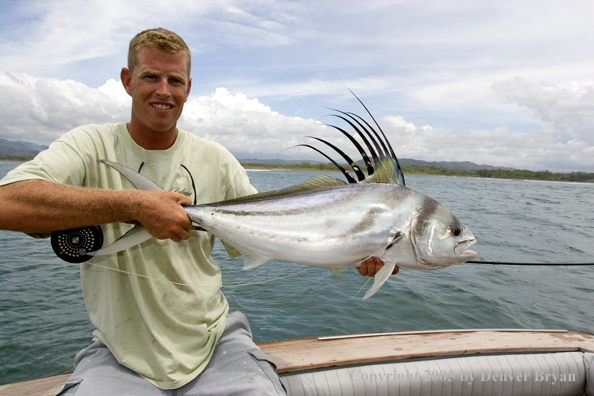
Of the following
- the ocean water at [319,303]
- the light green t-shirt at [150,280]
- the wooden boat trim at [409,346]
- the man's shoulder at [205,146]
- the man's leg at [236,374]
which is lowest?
the ocean water at [319,303]

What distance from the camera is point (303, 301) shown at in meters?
8.05

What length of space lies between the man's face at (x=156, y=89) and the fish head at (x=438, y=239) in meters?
1.89

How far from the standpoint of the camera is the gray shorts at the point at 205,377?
7.21ft

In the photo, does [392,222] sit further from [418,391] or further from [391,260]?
[418,391]

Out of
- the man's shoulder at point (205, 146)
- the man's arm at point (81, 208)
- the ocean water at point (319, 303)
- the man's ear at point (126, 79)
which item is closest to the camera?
the man's arm at point (81, 208)

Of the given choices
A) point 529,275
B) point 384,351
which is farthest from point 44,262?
point 529,275

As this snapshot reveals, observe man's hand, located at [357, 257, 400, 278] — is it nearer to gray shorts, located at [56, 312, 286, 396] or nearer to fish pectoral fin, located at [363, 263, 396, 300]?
fish pectoral fin, located at [363, 263, 396, 300]

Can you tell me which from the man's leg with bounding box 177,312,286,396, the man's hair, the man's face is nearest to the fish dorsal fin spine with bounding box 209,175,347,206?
the man's face

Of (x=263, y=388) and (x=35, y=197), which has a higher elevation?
(x=35, y=197)

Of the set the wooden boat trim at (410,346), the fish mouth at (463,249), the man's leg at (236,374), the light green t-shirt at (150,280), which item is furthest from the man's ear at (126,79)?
the fish mouth at (463,249)

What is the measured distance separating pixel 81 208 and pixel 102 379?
3.51ft

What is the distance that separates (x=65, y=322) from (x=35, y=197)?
19.1ft

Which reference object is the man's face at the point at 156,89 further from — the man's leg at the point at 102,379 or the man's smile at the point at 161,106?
the man's leg at the point at 102,379

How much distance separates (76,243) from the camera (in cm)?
220
